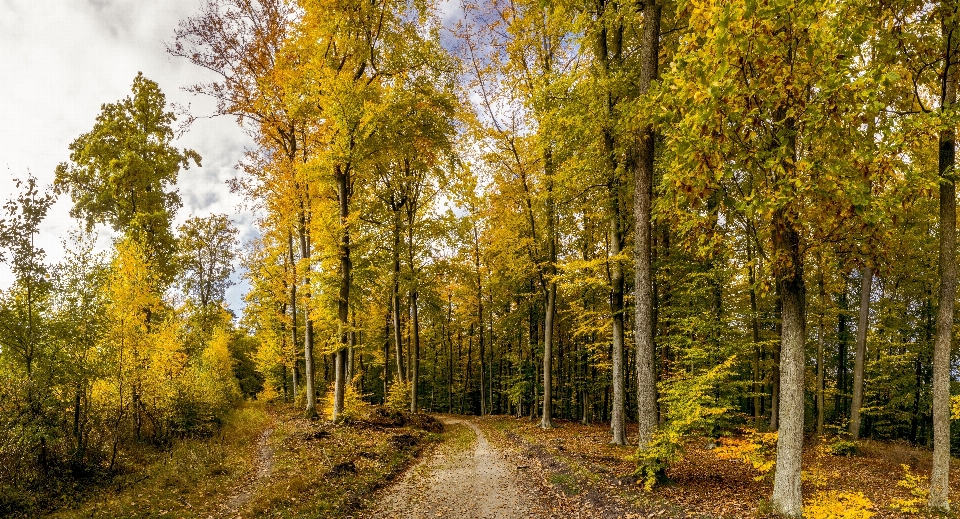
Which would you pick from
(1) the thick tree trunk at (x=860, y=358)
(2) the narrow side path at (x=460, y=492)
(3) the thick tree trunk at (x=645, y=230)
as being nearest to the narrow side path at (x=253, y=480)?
(2) the narrow side path at (x=460, y=492)

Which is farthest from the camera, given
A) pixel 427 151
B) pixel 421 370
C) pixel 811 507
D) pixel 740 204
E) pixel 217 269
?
pixel 421 370

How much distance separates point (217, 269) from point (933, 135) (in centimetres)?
3746

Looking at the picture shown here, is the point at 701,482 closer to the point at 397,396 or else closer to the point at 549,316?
the point at 549,316

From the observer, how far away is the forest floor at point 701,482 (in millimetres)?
7203

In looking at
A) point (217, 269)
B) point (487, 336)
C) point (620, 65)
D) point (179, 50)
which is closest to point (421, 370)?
point (487, 336)

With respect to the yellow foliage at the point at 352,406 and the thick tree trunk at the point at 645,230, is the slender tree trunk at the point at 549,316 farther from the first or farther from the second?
the thick tree trunk at the point at 645,230

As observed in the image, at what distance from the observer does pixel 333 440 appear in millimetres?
13297

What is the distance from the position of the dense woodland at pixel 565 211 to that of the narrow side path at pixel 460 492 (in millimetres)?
2601

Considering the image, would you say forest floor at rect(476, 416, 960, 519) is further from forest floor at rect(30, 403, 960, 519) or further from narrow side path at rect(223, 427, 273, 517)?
narrow side path at rect(223, 427, 273, 517)

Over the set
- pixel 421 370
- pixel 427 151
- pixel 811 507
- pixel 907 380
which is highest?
pixel 427 151

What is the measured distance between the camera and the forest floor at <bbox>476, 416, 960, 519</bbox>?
7.20 m

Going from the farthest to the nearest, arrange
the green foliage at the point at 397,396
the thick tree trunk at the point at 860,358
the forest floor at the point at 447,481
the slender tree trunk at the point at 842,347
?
1. the slender tree trunk at the point at 842,347
2. the green foliage at the point at 397,396
3. the thick tree trunk at the point at 860,358
4. the forest floor at the point at 447,481

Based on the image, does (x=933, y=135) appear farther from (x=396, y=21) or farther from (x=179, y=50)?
(x=179, y=50)

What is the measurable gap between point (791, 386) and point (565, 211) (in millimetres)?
9784
